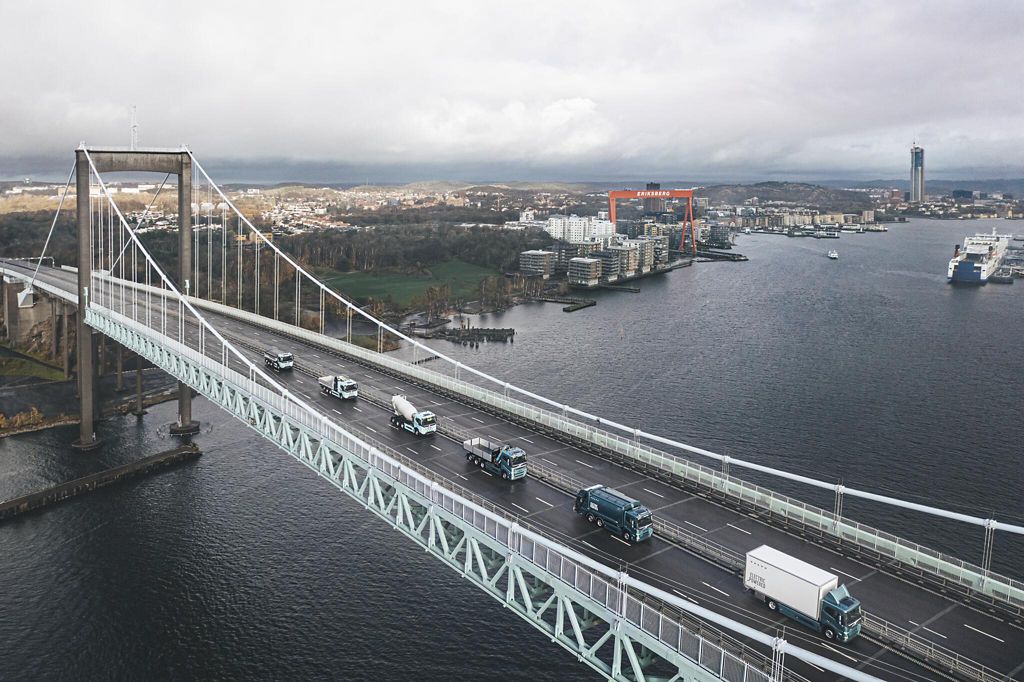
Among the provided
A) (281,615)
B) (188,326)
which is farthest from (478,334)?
(281,615)

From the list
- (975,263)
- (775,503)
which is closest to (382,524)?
(775,503)

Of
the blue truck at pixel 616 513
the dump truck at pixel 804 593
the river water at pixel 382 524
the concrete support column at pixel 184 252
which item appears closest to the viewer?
the dump truck at pixel 804 593

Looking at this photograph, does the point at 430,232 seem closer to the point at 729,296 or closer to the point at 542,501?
the point at 729,296

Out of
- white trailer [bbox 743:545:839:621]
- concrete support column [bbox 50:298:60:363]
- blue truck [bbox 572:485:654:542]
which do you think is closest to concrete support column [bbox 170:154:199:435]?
concrete support column [bbox 50:298:60:363]

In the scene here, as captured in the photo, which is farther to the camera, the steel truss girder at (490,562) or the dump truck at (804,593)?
the dump truck at (804,593)

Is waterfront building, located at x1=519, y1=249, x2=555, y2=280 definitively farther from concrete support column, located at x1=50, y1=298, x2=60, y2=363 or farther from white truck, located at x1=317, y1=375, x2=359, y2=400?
white truck, located at x1=317, y1=375, x2=359, y2=400

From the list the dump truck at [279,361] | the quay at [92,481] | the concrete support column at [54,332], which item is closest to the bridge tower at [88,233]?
the quay at [92,481]

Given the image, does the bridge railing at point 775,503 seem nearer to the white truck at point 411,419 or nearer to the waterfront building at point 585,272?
the white truck at point 411,419
